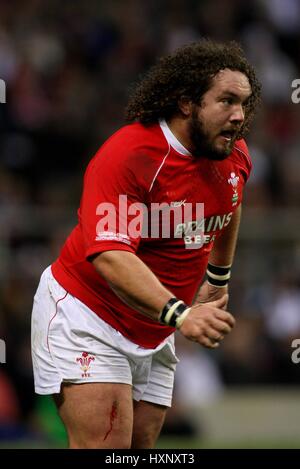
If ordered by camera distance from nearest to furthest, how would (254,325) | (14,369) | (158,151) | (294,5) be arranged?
(158,151) → (14,369) → (254,325) → (294,5)

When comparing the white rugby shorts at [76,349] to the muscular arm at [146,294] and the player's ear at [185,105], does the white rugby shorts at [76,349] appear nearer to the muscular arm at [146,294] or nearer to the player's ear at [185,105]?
the muscular arm at [146,294]

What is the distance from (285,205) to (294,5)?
4.15 metres

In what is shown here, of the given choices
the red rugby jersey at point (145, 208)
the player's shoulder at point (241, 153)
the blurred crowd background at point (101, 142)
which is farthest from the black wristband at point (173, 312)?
the blurred crowd background at point (101, 142)

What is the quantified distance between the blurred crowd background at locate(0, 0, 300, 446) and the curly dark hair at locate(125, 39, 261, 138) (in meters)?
5.94

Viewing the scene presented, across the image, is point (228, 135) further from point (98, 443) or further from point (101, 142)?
point (101, 142)

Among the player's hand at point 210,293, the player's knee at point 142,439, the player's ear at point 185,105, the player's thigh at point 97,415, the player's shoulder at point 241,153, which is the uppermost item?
the player's ear at point 185,105

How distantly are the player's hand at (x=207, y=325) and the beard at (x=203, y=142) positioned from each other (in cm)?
96

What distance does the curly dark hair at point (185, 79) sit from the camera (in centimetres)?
568

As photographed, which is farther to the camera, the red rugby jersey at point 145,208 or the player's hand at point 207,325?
the red rugby jersey at point 145,208

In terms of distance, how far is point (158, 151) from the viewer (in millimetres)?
5684

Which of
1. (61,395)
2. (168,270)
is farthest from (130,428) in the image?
(168,270)

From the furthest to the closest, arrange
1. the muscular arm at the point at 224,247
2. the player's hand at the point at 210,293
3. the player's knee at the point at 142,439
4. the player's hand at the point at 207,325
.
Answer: the player's hand at the point at 210,293, the muscular arm at the point at 224,247, the player's knee at the point at 142,439, the player's hand at the point at 207,325

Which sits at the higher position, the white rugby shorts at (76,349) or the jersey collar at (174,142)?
the jersey collar at (174,142)
